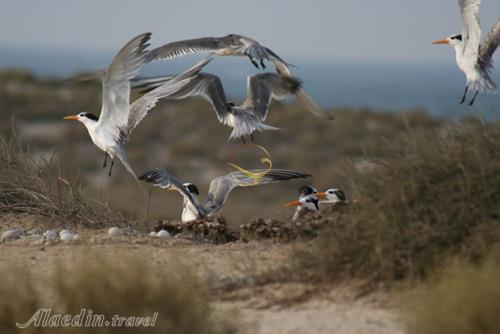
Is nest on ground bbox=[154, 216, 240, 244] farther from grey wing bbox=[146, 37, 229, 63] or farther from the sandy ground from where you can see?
grey wing bbox=[146, 37, 229, 63]

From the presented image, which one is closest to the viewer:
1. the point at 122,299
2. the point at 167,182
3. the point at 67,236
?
the point at 122,299

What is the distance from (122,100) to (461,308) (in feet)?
18.2

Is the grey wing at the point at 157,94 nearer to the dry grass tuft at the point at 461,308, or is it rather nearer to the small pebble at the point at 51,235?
the small pebble at the point at 51,235

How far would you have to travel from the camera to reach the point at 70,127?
4372 cm

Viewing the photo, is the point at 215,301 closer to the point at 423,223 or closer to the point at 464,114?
the point at 423,223

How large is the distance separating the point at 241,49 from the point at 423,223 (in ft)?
16.9

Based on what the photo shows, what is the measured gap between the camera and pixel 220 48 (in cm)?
1269

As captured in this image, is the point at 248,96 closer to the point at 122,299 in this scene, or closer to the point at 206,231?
the point at 206,231

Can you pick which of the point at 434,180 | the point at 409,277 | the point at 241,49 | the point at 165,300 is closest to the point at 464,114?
the point at 434,180

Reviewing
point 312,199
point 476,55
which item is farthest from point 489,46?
point 312,199

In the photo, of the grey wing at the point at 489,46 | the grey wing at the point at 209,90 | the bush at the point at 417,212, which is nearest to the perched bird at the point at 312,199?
the bush at the point at 417,212

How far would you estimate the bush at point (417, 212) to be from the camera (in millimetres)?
7500

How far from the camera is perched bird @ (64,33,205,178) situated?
426 inches

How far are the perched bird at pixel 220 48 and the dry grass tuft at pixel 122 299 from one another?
516 cm
